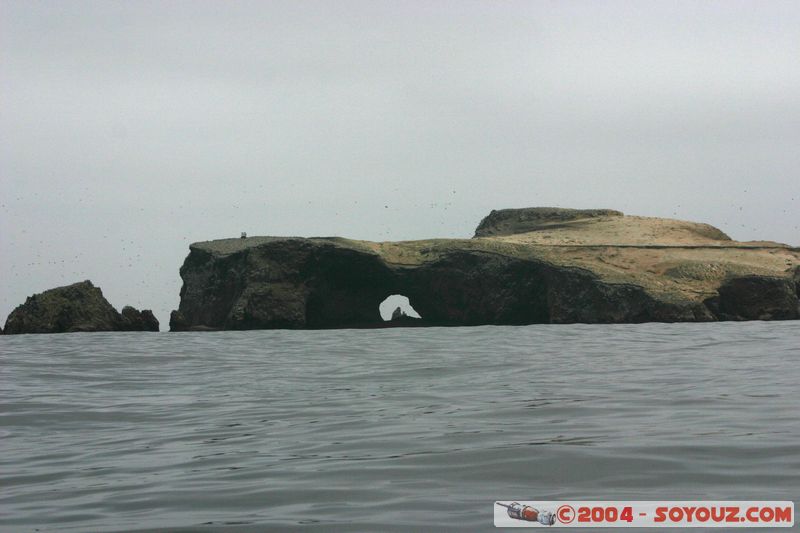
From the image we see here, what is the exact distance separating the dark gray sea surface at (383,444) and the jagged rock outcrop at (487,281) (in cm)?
3743

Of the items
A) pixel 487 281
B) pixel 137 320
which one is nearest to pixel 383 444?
pixel 137 320

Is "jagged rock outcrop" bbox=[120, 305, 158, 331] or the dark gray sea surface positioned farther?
"jagged rock outcrop" bbox=[120, 305, 158, 331]

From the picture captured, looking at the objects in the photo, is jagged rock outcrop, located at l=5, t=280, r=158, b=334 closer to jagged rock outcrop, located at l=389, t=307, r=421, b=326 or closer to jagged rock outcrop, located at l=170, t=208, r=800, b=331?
jagged rock outcrop, located at l=170, t=208, r=800, b=331

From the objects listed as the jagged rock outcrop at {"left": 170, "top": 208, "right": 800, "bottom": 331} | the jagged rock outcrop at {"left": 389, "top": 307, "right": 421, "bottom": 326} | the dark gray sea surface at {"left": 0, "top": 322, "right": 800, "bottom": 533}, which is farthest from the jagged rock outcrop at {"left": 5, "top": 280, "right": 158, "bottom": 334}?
the dark gray sea surface at {"left": 0, "top": 322, "right": 800, "bottom": 533}

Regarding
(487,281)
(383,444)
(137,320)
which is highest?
(487,281)

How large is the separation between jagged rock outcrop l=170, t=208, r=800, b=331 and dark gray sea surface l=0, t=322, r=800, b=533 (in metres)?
37.4

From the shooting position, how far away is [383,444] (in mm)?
7293

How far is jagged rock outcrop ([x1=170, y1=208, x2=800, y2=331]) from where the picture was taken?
50.7 metres

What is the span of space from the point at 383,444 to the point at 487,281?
48.1 metres

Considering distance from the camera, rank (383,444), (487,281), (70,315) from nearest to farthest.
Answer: (383,444) < (70,315) < (487,281)

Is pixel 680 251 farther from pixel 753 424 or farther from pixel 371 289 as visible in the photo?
pixel 753 424

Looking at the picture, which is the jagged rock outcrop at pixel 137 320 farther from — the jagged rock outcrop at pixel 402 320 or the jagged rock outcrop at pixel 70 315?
the jagged rock outcrop at pixel 402 320

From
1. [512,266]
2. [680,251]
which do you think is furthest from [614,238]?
[512,266]

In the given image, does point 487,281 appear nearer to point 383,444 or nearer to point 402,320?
point 402,320
